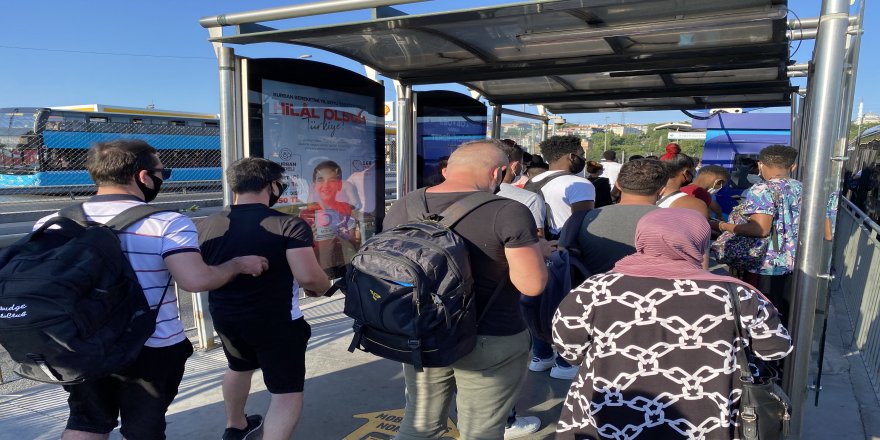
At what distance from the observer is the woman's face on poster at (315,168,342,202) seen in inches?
184

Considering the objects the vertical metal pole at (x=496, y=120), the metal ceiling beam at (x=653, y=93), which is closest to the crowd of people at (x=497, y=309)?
the metal ceiling beam at (x=653, y=93)

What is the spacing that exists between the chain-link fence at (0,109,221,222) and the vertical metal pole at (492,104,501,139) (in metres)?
8.89

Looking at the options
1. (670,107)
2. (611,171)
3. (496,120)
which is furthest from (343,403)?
(670,107)

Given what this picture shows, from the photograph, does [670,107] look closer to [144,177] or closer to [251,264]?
[251,264]

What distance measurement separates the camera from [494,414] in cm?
232

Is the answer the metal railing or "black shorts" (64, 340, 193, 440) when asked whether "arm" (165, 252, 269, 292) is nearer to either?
"black shorts" (64, 340, 193, 440)

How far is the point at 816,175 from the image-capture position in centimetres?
267

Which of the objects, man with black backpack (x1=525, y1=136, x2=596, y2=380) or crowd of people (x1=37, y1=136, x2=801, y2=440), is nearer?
crowd of people (x1=37, y1=136, x2=801, y2=440)

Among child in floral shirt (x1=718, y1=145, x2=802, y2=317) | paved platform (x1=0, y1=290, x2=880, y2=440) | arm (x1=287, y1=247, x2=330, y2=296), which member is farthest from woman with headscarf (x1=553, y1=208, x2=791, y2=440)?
child in floral shirt (x1=718, y1=145, x2=802, y2=317)

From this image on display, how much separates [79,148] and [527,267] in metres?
19.9

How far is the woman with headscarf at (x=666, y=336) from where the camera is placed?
5.94 ft

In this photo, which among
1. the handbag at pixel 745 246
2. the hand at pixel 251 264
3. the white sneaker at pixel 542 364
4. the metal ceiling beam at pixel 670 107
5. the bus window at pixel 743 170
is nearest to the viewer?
the hand at pixel 251 264

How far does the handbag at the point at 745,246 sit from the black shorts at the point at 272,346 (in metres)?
2.86

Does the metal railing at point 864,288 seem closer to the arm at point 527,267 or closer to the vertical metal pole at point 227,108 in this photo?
the arm at point 527,267
